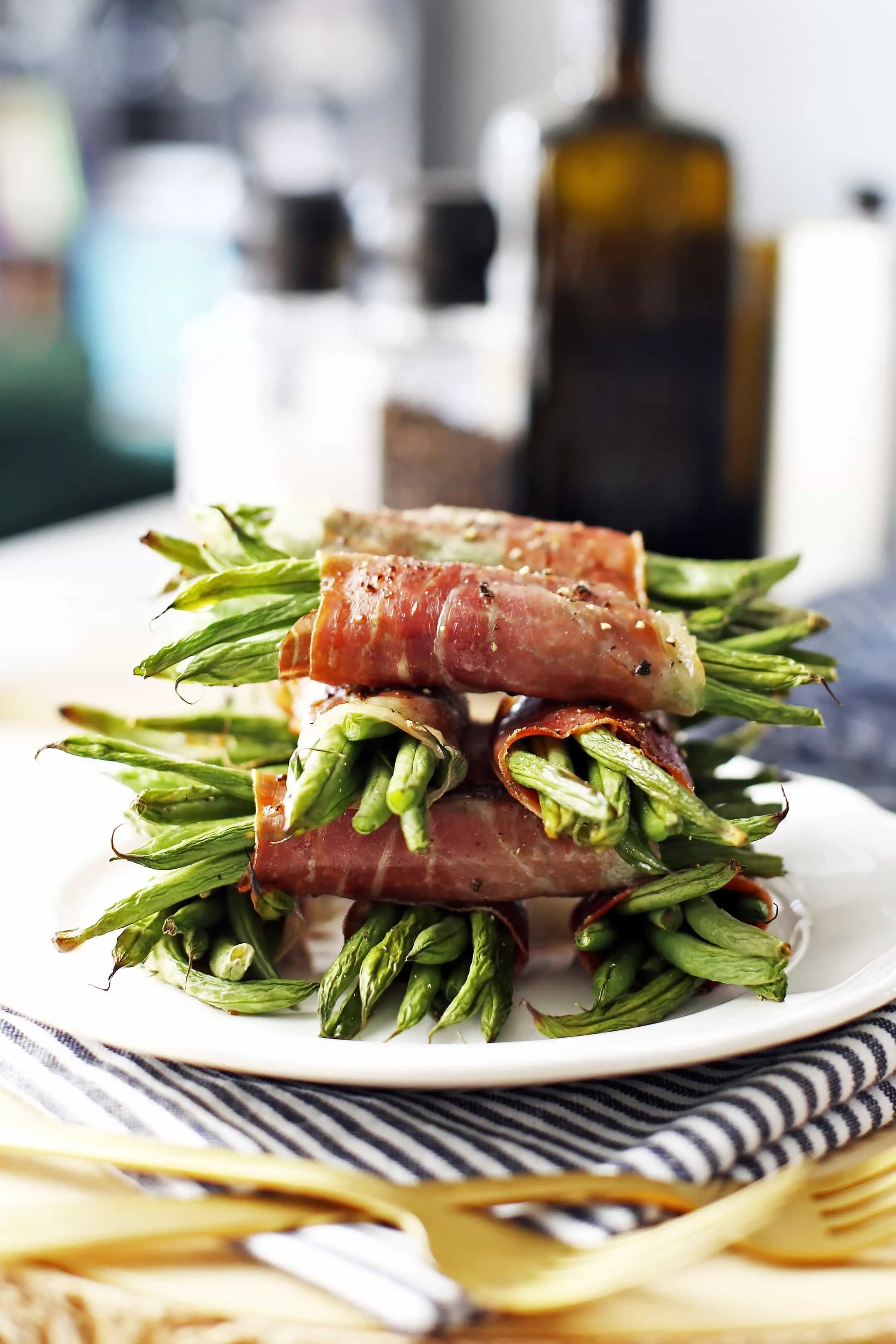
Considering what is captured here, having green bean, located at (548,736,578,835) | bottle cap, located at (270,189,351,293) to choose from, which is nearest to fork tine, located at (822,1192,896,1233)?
green bean, located at (548,736,578,835)

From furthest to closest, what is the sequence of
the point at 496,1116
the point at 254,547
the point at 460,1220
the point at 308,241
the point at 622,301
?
the point at 622,301 → the point at 308,241 → the point at 254,547 → the point at 496,1116 → the point at 460,1220

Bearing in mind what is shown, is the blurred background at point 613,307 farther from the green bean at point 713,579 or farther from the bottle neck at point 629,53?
the green bean at point 713,579

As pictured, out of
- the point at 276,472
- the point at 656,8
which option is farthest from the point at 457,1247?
the point at 656,8

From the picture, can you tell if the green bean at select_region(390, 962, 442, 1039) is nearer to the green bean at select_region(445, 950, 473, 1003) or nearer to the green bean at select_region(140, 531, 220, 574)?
the green bean at select_region(445, 950, 473, 1003)

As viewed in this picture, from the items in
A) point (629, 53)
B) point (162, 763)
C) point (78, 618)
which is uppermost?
point (629, 53)

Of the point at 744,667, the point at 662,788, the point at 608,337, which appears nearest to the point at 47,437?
the point at 608,337

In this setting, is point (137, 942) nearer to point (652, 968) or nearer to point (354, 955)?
point (354, 955)

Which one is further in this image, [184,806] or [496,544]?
[496,544]

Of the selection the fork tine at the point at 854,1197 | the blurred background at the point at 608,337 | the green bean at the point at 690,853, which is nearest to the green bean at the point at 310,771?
the green bean at the point at 690,853

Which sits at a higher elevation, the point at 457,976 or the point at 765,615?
the point at 765,615
